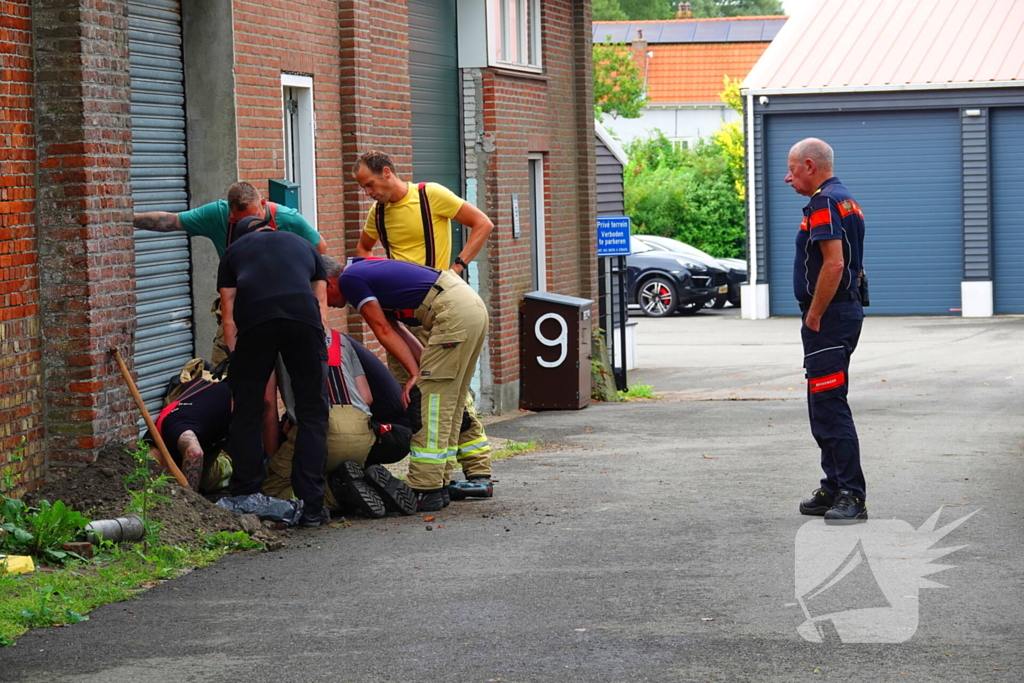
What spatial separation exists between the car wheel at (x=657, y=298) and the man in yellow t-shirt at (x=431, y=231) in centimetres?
2094

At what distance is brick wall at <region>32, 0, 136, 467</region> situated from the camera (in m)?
8.30

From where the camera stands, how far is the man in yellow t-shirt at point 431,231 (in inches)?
364

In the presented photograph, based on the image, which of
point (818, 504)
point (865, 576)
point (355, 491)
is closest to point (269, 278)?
point (355, 491)

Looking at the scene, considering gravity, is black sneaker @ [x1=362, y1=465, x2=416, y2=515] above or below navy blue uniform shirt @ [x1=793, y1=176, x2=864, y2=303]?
below

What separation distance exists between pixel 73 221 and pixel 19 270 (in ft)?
1.34

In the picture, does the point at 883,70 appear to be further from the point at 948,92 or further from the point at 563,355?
the point at 563,355

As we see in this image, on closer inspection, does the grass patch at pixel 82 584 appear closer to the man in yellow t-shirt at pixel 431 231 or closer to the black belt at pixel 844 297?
the man in yellow t-shirt at pixel 431 231

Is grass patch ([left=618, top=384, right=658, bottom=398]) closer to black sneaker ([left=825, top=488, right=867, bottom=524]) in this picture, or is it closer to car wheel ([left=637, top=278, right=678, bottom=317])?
black sneaker ([left=825, top=488, right=867, bottom=524])

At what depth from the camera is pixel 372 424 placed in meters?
8.76

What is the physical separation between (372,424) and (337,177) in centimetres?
411

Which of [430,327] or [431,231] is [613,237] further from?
[430,327]

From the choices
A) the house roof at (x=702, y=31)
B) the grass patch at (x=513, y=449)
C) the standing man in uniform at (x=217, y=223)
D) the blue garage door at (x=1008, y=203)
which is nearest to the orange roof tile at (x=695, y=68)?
the house roof at (x=702, y=31)

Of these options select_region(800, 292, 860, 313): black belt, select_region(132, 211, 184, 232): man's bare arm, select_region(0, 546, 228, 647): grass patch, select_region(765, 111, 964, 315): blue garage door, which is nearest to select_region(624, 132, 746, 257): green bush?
select_region(765, 111, 964, 315): blue garage door

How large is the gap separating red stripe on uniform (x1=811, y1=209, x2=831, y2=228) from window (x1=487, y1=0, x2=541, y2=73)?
788 cm
